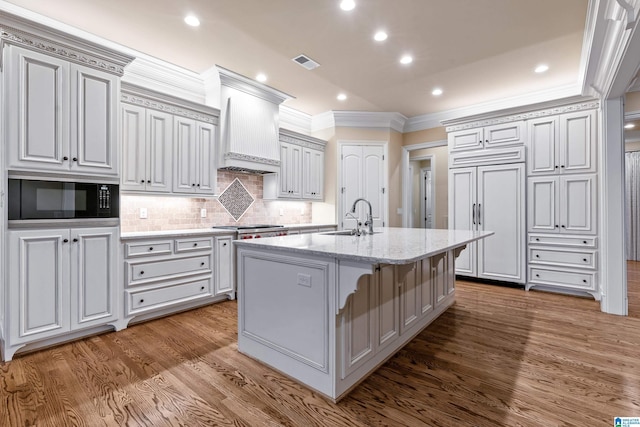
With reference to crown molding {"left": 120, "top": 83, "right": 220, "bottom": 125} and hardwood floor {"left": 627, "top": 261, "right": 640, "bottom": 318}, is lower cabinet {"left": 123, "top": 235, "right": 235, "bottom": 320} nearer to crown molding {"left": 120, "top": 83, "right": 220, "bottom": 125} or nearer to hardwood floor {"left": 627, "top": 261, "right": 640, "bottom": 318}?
crown molding {"left": 120, "top": 83, "right": 220, "bottom": 125}

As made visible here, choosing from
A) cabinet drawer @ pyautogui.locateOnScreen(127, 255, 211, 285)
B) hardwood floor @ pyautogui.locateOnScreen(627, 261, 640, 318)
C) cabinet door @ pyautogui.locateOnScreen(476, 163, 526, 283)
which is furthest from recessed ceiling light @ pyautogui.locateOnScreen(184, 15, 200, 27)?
hardwood floor @ pyautogui.locateOnScreen(627, 261, 640, 318)

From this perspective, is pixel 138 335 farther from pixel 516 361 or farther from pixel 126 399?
pixel 516 361

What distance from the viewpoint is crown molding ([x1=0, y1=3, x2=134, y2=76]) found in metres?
2.28

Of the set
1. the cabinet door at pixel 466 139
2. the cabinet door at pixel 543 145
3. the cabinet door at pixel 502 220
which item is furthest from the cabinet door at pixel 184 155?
the cabinet door at pixel 543 145

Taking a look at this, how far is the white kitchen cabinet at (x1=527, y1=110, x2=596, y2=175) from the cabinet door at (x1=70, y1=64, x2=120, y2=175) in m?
4.98

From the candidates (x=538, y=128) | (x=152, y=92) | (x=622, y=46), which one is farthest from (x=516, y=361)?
(x=152, y=92)

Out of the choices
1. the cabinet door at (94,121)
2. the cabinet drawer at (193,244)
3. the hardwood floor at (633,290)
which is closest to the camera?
the cabinet door at (94,121)

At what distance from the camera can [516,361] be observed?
91.4 inches

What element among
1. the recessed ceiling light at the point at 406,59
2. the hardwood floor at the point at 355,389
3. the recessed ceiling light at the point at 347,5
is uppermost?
the recessed ceiling light at the point at 406,59

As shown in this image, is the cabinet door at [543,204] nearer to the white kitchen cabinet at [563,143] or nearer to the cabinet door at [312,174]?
the white kitchen cabinet at [563,143]

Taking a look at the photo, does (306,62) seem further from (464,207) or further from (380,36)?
(464,207)

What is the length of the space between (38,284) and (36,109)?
4.40ft

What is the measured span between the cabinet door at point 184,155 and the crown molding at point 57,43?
868 millimetres

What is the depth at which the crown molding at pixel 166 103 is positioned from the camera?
10.5 feet
